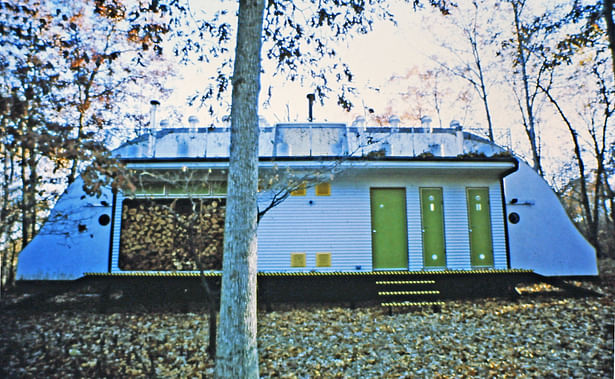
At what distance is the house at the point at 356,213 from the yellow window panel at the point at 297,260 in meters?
0.05

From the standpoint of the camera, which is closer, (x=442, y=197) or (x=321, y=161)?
(x=321, y=161)

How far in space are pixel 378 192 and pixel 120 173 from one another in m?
5.96

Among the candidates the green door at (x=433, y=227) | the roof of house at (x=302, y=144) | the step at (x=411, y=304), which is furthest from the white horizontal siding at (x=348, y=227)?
the step at (x=411, y=304)

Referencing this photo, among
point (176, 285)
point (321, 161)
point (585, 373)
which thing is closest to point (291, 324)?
point (176, 285)

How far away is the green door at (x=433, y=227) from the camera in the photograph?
28.2ft

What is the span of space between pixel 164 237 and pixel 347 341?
471 cm

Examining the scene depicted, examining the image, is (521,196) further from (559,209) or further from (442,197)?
(442,197)

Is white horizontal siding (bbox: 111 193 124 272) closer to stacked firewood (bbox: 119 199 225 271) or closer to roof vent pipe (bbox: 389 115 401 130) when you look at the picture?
stacked firewood (bbox: 119 199 225 271)

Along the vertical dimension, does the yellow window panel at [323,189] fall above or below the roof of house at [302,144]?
below

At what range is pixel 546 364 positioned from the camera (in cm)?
502

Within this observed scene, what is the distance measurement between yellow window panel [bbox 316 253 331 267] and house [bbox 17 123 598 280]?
0.10ft

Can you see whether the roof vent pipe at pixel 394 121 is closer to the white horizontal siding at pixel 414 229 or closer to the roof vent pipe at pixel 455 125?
the roof vent pipe at pixel 455 125

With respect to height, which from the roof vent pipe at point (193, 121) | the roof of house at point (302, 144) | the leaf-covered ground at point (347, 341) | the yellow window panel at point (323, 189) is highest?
the roof vent pipe at point (193, 121)

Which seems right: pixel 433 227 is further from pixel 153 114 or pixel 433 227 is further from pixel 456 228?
pixel 153 114
